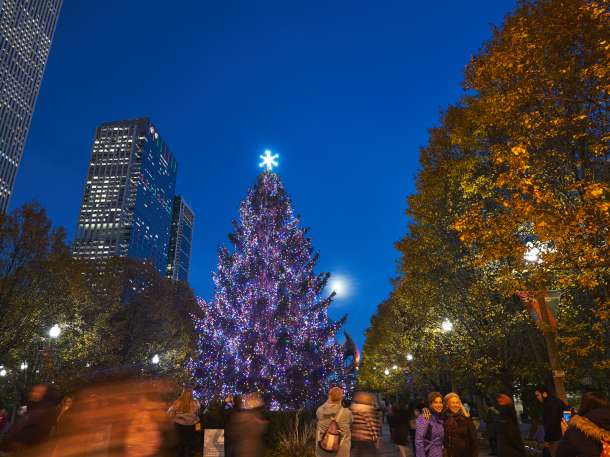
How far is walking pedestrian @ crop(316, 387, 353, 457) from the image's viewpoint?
226 inches

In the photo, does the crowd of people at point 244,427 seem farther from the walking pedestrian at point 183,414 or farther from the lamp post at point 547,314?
the lamp post at point 547,314

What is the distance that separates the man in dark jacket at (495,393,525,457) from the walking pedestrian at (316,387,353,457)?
2678mm

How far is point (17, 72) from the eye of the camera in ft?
389

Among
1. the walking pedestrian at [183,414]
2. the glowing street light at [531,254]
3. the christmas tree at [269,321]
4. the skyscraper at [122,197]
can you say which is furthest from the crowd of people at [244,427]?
the skyscraper at [122,197]

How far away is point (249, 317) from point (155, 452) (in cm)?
1447

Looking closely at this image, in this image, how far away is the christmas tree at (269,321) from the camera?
18.7 m

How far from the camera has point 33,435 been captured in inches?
186

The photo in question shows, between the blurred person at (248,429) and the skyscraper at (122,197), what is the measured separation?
171441 mm

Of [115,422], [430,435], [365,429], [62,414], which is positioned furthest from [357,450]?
[62,414]

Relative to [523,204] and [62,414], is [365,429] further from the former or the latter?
[523,204]

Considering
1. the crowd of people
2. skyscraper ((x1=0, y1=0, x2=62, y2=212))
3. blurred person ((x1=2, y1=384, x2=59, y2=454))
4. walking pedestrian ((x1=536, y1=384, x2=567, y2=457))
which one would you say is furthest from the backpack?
skyscraper ((x1=0, y1=0, x2=62, y2=212))

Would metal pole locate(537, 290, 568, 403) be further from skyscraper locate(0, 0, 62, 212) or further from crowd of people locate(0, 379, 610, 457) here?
skyscraper locate(0, 0, 62, 212)

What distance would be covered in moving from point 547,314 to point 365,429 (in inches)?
256

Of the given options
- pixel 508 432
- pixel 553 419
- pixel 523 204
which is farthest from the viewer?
pixel 523 204
